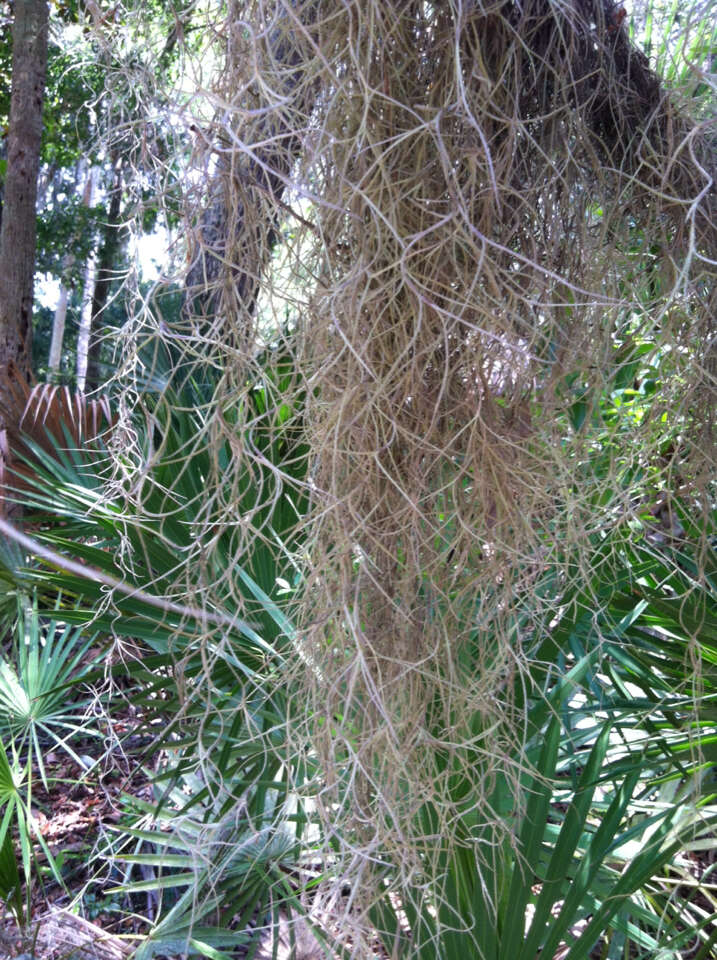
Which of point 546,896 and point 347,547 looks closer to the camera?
point 347,547

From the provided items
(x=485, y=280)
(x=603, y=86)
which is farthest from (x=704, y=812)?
(x=603, y=86)

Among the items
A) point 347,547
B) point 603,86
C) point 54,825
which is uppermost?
point 603,86

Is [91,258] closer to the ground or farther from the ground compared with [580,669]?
farther from the ground

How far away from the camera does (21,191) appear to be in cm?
287

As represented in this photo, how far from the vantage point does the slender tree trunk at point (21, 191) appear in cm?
283

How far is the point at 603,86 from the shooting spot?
2.49ft

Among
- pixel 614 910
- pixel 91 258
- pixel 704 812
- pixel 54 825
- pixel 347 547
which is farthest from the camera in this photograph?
pixel 91 258

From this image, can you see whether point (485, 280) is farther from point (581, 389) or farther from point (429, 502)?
point (581, 389)

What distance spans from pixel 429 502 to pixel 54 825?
196 centimetres

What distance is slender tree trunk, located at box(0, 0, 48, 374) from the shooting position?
9.30 ft

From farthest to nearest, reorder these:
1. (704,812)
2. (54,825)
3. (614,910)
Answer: (54,825) < (704,812) < (614,910)

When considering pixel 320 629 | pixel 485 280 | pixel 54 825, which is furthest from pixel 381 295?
pixel 54 825

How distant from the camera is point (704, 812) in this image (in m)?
1.17

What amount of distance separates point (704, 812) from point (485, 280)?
91 cm
